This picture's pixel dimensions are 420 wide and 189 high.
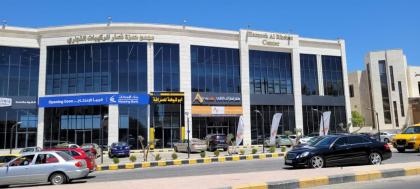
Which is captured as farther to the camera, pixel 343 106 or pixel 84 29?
pixel 343 106

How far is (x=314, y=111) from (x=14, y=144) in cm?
3722

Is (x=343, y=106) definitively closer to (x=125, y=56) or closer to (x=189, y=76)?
(x=189, y=76)

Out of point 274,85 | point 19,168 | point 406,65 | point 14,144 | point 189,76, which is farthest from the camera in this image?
point 406,65

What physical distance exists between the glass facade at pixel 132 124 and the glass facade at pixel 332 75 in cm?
2621

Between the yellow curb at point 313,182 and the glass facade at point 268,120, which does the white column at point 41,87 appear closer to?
the glass facade at point 268,120

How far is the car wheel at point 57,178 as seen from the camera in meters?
15.0

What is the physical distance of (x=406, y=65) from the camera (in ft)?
235

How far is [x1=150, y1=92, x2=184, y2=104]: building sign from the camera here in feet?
145

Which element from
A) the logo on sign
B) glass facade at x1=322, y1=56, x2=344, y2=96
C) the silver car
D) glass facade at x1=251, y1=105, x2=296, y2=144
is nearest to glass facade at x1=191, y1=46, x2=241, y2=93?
glass facade at x1=251, y1=105, x2=296, y2=144

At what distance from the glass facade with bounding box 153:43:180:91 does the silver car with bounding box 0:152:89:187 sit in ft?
97.5

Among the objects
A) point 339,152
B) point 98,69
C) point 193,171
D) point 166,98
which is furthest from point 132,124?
point 339,152

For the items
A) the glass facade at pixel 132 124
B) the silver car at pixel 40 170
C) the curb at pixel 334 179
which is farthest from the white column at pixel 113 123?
the curb at pixel 334 179

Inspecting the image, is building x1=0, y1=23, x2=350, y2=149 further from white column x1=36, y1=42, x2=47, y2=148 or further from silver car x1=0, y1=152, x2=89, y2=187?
silver car x1=0, y1=152, x2=89, y2=187

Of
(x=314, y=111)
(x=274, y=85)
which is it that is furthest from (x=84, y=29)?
(x=314, y=111)
